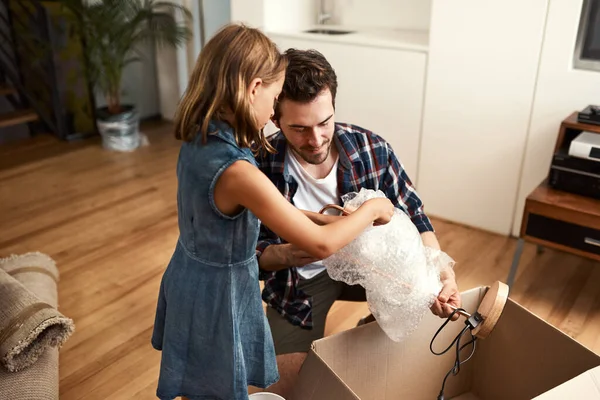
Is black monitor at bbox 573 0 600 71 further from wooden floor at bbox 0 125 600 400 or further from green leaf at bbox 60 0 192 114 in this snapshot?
green leaf at bbox 60 0 192 114

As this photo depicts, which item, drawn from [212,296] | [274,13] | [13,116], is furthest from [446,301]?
[13,116]

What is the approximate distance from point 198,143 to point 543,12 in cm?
186

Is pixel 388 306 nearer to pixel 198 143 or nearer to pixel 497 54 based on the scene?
pixel 198 143

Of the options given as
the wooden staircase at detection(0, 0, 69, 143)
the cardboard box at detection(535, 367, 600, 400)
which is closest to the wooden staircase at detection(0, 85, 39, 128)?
the wooden staircase at detection(0, 0, 69, 143)

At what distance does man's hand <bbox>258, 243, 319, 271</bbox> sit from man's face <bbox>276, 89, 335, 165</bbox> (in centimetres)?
25

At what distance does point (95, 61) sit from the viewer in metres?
3.67

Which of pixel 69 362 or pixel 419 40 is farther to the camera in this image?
pixel 419 40

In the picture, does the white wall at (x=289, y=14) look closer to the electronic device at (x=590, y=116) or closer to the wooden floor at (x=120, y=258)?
the wooden floor at (x=120, y=258)

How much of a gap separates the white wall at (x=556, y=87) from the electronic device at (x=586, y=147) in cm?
28

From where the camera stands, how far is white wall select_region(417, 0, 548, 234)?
2434 millimetres

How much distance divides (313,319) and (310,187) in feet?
1.24

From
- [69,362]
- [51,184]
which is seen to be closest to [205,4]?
[51,184]

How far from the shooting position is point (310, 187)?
5.02 feet

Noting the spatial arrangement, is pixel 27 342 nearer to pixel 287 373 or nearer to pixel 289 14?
pixel 287 373
